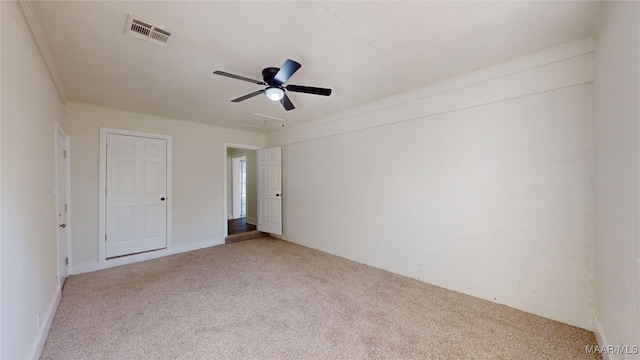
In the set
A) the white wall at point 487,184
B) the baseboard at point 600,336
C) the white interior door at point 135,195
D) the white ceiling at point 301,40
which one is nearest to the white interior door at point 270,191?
the white wall at point 487,184

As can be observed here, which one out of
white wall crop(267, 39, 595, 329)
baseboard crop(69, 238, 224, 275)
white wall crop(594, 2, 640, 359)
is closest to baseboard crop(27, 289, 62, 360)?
baseboard crop(69, 238, 224, 275)

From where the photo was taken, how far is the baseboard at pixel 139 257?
11.6 feet

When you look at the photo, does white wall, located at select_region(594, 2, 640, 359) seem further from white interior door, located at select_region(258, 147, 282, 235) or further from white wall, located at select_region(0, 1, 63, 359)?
white interior door, located at select_region(258, 147, 282, 235)

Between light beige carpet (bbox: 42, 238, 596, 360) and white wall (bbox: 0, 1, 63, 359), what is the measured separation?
16.0 inches

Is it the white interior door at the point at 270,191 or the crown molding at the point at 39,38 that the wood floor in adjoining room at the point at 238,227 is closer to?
the white interior door at the point at 270,191

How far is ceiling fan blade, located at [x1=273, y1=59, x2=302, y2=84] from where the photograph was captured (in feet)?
6.66

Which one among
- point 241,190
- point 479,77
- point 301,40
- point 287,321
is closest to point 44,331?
point 287,321

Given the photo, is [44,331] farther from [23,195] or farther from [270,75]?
[270,75]

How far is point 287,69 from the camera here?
2131 millimetres

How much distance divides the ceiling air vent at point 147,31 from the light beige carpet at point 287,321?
8.16 feet

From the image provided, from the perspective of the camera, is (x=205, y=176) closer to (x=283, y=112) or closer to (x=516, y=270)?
(x=283, y=112)

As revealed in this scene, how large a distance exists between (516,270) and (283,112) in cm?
372

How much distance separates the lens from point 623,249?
4.74ft

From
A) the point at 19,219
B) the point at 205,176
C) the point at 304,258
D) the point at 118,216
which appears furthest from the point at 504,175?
the point at 118,216
